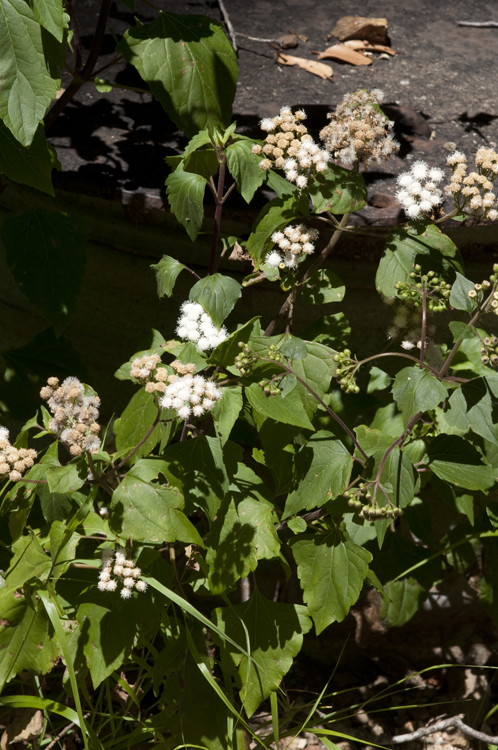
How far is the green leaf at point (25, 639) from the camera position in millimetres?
1349

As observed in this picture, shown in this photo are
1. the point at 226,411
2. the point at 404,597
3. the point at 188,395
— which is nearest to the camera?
the point at 188,395

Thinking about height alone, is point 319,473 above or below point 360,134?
below

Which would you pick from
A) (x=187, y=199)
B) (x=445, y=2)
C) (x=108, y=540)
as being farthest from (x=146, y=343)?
(x=445, y=2)

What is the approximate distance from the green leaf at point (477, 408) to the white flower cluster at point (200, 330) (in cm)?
45

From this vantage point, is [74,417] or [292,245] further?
[292,245]

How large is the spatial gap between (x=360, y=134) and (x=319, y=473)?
0.68 m

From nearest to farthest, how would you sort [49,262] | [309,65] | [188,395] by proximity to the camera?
[188,395]
[49,262]
[309,65]

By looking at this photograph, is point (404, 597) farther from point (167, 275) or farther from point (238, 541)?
point (167, 275)

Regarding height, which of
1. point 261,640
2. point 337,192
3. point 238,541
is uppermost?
point 337,192

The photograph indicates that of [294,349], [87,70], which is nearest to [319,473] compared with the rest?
[294,349]

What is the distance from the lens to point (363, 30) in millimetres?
2229

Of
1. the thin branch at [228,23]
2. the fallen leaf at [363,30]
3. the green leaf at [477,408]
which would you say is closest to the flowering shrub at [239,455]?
the green leaf at [477,408]

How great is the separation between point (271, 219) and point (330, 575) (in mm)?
747

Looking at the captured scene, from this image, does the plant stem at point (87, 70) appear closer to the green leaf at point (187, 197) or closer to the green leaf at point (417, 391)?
the green leaf at point (187, 197)
